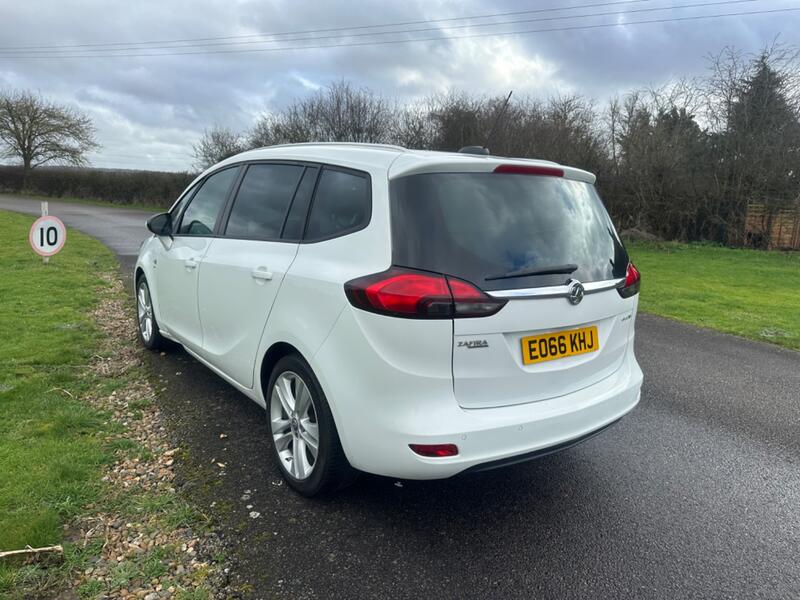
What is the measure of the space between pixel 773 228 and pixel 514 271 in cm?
2072

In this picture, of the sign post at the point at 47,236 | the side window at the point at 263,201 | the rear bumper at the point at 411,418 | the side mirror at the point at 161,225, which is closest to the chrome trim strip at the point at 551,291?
the rear bumper at the point at 411,418

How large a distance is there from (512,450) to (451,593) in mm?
654

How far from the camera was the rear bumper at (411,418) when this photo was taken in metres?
2.50

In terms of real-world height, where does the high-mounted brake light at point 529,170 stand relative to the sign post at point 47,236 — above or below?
above

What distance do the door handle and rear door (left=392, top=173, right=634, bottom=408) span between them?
983mm

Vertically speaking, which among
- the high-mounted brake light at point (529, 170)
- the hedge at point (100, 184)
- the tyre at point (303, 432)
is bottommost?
the tyre at point (303, 432)

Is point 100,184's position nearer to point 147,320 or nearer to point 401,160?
point 147,320

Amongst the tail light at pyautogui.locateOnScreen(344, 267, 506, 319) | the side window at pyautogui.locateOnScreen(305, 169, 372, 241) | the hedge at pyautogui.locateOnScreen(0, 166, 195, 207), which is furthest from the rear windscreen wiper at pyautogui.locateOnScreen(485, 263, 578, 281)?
the hedge at pyautogui.locateOnScreen(0, 166, 195, 207)

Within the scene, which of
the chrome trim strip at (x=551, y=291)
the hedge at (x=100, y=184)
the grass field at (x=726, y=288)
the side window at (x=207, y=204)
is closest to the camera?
the chrome trim strip at (x=551, y=291)

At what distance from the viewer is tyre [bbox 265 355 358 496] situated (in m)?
2.86

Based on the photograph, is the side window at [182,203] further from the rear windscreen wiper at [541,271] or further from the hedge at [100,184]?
the hedge at [100,184]

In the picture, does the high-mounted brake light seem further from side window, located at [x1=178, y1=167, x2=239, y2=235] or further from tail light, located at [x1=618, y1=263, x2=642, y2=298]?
side window, located at [x1=178, y1=167, x2=239, y2=235]

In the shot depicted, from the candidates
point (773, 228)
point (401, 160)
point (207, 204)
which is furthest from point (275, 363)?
point (773, 228)

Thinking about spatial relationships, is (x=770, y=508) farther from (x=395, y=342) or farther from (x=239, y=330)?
(x=239, y=330)
